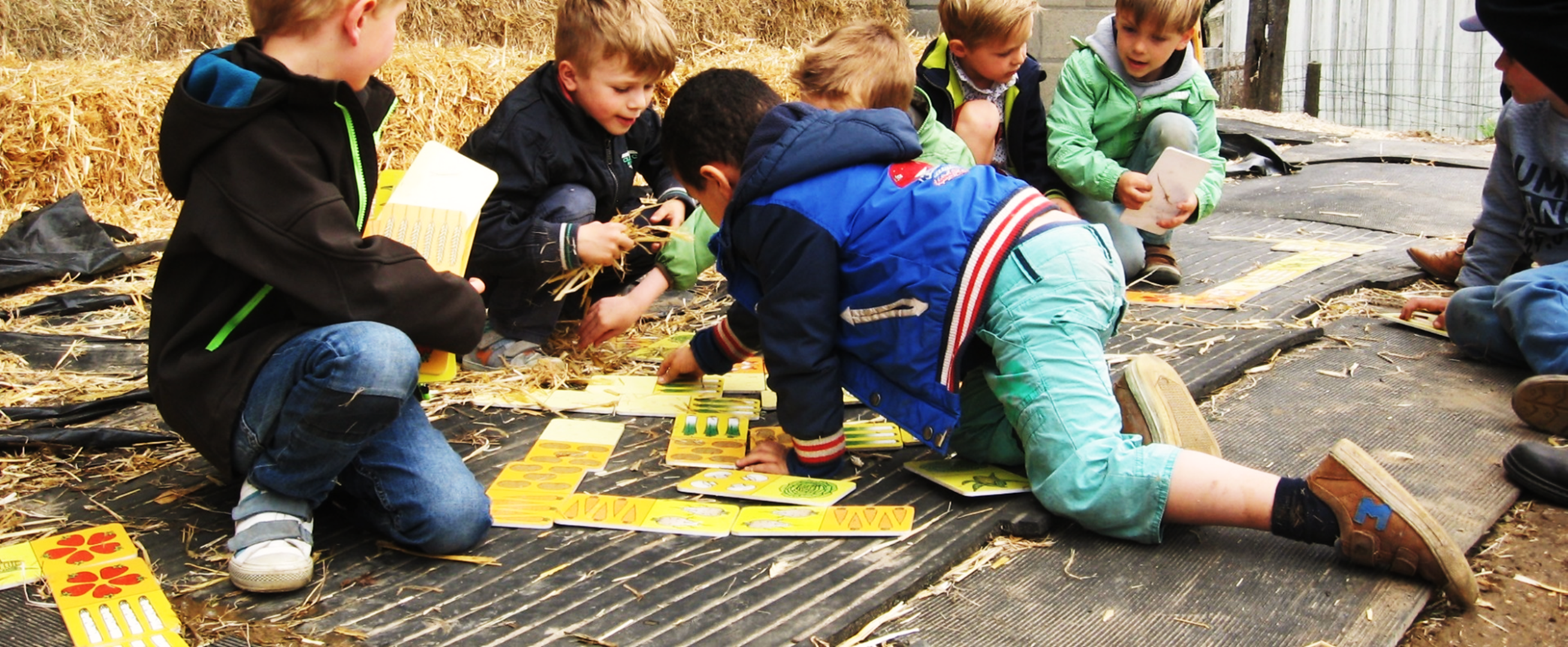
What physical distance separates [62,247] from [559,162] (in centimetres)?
217

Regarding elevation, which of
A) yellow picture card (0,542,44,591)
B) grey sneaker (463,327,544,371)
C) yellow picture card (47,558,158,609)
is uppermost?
yellow picture card (0,542,44,591)

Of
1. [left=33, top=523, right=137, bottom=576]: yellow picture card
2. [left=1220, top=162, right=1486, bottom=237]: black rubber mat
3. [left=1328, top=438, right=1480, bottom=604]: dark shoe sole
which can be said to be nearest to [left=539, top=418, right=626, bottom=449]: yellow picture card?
[left=33, top=523, right=137, bottom=576]: yellow picture card

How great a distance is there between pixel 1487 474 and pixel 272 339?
2.33 meters

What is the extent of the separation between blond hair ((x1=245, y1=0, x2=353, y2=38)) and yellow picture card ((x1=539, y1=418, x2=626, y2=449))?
40.5 inches

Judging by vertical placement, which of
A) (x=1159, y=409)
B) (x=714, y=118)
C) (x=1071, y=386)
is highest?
(x=714, y=118)

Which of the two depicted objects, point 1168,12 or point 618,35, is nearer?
point 618,35

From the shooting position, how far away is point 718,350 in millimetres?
2822

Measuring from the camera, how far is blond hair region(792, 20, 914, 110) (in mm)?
3076

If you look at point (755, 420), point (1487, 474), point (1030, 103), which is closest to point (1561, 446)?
point (1487, 474)

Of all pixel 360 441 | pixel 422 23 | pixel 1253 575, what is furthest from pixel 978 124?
pixel 422 23

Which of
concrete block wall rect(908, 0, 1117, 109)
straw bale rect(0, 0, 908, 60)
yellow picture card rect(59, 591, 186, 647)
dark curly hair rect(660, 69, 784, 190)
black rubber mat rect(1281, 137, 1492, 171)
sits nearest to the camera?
yellow picture card rect(59, 591, 186, 647)

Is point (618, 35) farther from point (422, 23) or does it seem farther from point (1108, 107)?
point (422, 23)

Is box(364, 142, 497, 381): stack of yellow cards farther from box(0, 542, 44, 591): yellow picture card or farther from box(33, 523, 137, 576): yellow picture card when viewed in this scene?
box(0, 542, 44, 591): yellow picture card

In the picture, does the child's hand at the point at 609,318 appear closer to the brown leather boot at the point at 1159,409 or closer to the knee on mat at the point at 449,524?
the knee on mat at the point at 449,524
